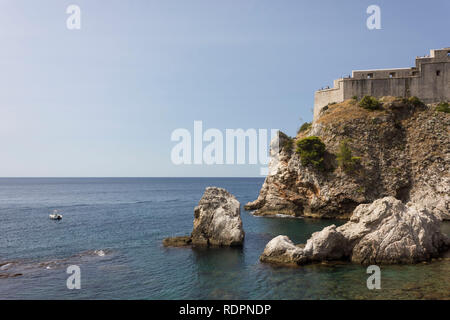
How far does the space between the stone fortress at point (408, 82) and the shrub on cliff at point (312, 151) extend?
46.2 feet

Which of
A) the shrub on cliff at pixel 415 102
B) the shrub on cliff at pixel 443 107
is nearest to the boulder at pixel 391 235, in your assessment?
the shrub on cliff at pixel 443 107

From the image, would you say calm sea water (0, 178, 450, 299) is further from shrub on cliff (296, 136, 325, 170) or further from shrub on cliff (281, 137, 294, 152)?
shrub on cliff (281, 137, 294, 152)

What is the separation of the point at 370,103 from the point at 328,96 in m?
10.9

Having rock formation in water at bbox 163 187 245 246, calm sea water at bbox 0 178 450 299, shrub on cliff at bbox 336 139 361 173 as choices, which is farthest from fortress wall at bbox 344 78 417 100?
rock formation in water at bbox 163 187 245 246

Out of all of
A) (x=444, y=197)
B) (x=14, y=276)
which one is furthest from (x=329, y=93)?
(x=14, y=276)

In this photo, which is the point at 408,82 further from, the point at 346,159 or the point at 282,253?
the point at 282,253

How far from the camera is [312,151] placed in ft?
160

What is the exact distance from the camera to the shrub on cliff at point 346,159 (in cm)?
4762

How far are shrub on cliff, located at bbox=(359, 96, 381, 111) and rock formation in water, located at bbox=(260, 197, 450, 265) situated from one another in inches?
1171

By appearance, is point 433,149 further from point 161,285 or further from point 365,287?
point 161,285

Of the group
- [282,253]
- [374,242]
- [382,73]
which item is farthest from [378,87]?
[282,253]

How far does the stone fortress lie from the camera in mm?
52406

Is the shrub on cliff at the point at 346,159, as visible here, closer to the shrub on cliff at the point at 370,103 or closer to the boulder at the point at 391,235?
the shrub on cliff at the point at 370,103

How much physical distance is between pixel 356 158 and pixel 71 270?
40.5 meters
